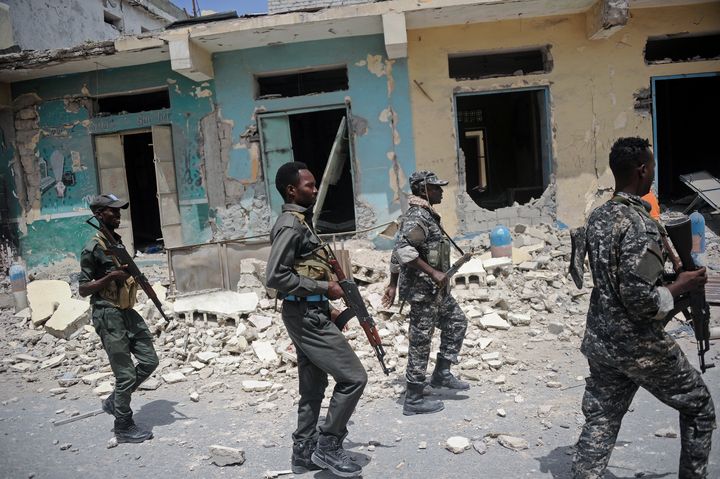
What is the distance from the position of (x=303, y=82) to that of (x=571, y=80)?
14.6 feet

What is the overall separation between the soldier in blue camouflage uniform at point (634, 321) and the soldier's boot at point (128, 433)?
286cm

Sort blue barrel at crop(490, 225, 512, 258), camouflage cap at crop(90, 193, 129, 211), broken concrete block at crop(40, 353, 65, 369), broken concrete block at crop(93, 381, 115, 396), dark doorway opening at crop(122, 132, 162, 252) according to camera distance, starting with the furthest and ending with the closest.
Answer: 1. dark doorway opening at crop(122, 132, 162, 252)
2. blue barrel at crop(490, 225, 512, 258)
3. broken concrete block at crop(40, 353, 65, 369)
4. broken concrete block at crop(93, 381, 115, 396)
5. camouflage cap at crop(90, 193, 129, 211)

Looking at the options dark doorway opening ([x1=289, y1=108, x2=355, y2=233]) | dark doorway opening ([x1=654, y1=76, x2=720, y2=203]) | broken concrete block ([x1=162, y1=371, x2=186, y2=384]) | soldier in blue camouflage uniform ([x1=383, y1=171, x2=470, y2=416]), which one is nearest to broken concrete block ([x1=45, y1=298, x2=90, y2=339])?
broken concrete block ([x1=162, y1=371, x2=186, y2=384])

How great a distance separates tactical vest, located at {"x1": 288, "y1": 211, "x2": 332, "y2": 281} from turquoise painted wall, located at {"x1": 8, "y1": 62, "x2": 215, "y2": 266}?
6389mm

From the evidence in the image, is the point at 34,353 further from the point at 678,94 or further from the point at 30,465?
the point at 678,94

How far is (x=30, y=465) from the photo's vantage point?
11.7 ft

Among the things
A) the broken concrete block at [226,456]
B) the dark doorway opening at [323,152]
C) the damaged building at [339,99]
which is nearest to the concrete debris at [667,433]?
the broken concrete block at [226,456]

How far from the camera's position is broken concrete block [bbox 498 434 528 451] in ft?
10.4

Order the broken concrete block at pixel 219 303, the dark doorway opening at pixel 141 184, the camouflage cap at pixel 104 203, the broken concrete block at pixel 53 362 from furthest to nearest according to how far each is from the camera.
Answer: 1. the dark doorway opening at pixel 141 184
2. the broken concrete block at pixel 219 303
3. the broken concrete block at pixel 53 362
4. the camouflage cap at pixel 104 203

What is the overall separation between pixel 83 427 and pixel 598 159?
7694 millimetres

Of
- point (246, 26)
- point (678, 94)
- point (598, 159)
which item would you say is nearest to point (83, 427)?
point (246, 26)

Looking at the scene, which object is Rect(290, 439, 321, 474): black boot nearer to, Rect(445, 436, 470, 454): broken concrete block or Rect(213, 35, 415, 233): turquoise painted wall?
Rect(445, 436, 470, 454): broken concrete block

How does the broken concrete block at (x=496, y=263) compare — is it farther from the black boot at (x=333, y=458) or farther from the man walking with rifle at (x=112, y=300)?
the man walking with rifle at (x=112, y=300)

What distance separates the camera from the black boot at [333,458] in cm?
291
